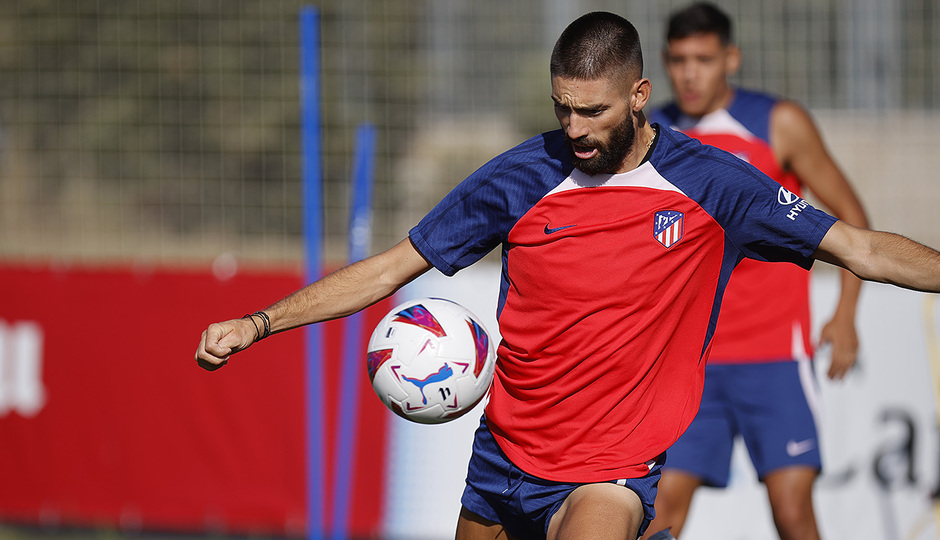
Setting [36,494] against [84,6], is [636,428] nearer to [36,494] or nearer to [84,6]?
[36,494]

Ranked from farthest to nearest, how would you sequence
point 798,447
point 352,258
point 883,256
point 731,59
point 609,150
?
point 352,258 < point 731,59 < point 798,447 < point 609,150 < point 883,256

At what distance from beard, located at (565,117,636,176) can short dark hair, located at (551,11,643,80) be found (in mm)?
178

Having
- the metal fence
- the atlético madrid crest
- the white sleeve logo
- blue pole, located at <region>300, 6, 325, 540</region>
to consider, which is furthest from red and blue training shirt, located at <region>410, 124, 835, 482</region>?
the white sleeve logo

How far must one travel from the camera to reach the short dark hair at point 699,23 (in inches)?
175

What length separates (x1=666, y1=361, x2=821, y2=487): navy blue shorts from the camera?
174 inches

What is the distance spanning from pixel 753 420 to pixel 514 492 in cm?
169

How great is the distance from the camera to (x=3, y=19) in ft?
27.4

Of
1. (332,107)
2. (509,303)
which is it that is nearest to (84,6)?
(332,107)

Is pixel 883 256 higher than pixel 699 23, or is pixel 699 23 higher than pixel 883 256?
pixel 699 23

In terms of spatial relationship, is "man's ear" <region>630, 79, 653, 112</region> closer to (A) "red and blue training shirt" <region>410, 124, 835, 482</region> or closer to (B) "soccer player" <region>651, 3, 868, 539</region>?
(A) "red and blue training shirt" <region>410, 124, 835, 482</region>

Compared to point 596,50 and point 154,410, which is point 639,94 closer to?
point 596,50

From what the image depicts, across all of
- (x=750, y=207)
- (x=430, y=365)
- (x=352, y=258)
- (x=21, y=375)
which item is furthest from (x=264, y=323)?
(x=21, y=375)

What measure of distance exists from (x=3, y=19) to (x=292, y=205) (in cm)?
299

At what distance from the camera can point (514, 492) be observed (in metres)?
3.23
